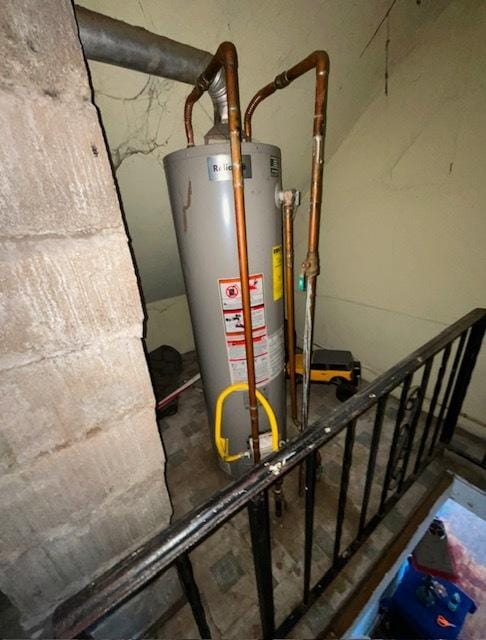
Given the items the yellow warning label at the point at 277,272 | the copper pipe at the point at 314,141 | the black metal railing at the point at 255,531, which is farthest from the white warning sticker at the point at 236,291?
the black metal railing at the point at 255,531

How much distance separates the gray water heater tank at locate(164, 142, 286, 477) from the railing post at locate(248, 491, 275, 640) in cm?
97

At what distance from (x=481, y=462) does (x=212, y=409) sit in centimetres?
199

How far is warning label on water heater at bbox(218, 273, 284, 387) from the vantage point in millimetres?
1552

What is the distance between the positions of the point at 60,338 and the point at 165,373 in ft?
8.15

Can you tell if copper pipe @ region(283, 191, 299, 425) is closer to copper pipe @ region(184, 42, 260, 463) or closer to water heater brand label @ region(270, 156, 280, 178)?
water heater brand label @ region(270, 156, 280, 178)

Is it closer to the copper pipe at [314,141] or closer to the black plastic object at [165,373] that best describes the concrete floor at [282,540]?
the black plastic object at [165,373]

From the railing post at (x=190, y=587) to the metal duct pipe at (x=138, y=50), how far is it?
67.1 inches

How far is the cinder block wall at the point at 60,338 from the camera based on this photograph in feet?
2.12

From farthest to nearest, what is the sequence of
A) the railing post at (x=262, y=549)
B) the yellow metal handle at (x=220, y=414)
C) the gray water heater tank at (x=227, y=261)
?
the yellow metal handle at (x=220, y=414) → the gray water heater tank at (x=227, y=261) → the railing post at (x=262, y=549)

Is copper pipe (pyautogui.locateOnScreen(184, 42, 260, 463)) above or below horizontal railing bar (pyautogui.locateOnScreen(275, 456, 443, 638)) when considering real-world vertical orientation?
above

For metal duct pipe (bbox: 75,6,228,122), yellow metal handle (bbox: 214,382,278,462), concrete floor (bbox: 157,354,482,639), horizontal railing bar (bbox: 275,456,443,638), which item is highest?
metal duct pipe (bbox: 75,6,228,122)

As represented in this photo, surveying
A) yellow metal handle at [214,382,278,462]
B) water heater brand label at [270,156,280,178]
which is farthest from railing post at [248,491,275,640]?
water heater brand label at [270,156,280,178]

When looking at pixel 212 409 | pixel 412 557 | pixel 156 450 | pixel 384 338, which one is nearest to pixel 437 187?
pixel 384 338

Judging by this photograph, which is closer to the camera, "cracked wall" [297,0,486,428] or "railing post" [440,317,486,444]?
"railing post" [440,317,486,444]
